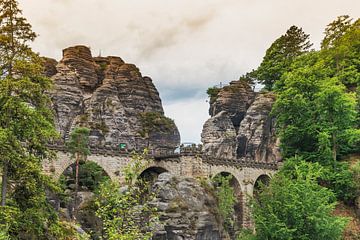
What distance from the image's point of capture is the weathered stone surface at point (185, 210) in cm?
2922

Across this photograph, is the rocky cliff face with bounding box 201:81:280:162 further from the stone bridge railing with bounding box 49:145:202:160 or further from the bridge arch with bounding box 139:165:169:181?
the stone bridge railing with bounding box 49:145:202:160

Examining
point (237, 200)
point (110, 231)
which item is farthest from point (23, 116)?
point (237, 200)

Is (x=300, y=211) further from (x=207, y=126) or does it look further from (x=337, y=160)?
(x=207, y=126)

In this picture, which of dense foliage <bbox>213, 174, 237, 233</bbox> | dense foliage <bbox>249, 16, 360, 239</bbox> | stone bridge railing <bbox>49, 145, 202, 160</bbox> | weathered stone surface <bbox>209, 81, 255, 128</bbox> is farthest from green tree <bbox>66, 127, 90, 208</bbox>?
weathered stone surface <bbox>209, 81, 255, 128</bbox>

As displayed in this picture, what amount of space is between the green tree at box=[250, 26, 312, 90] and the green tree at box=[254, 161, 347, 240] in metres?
38.5

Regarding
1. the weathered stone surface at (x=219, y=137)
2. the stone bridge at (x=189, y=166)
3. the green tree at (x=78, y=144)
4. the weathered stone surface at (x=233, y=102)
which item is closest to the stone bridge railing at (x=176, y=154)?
the stone bridge at (x=189, y=166)

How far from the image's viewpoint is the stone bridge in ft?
117

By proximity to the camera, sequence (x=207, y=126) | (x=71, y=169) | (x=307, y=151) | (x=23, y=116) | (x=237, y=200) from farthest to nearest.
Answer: (x=207, y=126)
(x=237, y=200)
(x=71, y=169)
(x=307, y=151)
(x=23, y=116)

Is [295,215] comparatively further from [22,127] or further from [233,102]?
[233,102]

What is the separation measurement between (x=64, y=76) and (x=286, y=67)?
30874 millimetres

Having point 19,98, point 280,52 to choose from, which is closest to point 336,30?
point 280,52

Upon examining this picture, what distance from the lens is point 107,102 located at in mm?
51375

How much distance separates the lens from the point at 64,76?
5003cm

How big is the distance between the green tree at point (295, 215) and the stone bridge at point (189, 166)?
26.5ft
